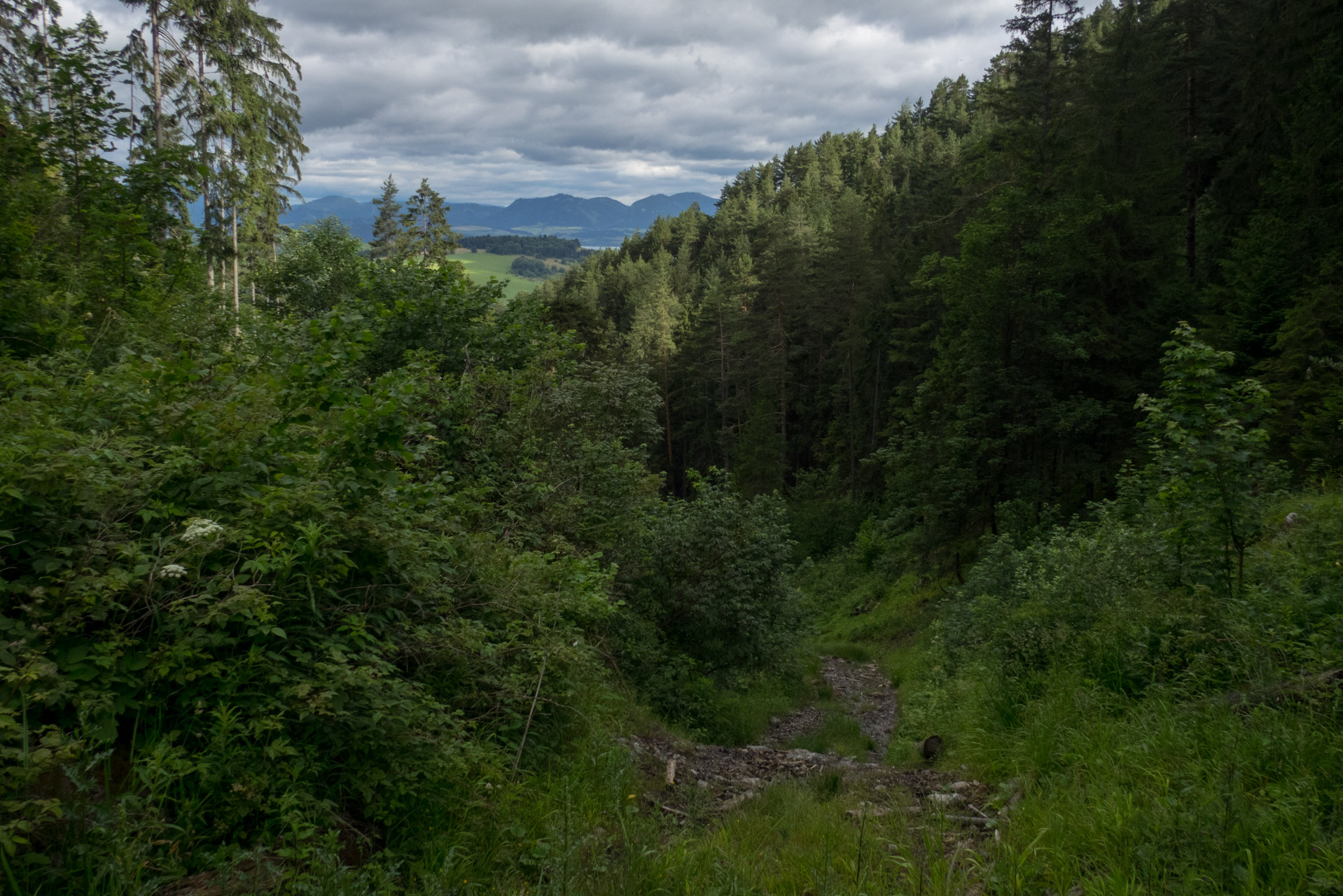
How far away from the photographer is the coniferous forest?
10.2ft

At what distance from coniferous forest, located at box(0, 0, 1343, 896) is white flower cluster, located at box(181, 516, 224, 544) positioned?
0.09 metres

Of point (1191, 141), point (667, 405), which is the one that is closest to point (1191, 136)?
point (1191, 141)

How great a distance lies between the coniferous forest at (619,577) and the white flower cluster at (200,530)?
0.09 metres

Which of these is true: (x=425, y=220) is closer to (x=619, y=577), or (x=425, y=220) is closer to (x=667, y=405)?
(x=667, y=405)

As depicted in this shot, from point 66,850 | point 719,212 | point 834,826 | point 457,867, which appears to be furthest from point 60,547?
point 719,212

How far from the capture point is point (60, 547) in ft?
10.1

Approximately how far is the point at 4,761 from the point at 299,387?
2598 mm

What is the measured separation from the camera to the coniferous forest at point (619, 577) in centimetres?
310

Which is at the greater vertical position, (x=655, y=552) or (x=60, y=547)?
(x=60, y=547)

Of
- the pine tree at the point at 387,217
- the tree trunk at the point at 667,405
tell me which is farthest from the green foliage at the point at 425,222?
the tree trunk at the point at 667,405

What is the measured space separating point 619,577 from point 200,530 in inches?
294

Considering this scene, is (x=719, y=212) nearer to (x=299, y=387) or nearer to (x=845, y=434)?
(x=845, y=434)

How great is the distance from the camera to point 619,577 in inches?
411

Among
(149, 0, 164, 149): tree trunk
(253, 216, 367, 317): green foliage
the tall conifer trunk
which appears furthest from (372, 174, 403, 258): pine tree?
the tall conifer trunk
